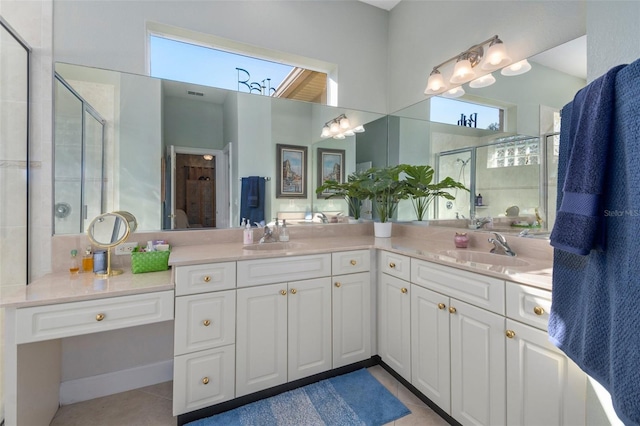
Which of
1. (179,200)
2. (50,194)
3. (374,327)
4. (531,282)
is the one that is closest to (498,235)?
(531,282)

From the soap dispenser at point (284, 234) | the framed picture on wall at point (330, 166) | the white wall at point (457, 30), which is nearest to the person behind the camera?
the white wall at point (457, 30)

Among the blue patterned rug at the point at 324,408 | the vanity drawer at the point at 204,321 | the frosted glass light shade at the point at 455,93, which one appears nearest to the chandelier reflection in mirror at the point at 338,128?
the frosted glass light shade at the point at 455,93

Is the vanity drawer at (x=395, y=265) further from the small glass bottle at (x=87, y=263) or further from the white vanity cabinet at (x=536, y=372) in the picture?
the small glass bottle at (x=87, y=263)

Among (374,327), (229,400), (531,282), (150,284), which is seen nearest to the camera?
(531,282)

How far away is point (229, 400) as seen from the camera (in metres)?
1.59

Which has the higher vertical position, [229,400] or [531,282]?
[531,282]

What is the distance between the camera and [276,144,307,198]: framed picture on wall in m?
2.36

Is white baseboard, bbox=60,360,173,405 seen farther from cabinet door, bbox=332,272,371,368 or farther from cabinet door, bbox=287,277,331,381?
cabinet door, bbox=332,272,371,368

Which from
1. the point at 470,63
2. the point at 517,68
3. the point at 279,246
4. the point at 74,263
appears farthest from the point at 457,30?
the point at 74,263

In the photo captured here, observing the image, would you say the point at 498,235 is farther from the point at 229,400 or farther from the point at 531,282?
the point at 229,400

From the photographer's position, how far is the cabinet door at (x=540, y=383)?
1.01m

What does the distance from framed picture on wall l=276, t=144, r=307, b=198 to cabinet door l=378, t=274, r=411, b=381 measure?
100 centimetres

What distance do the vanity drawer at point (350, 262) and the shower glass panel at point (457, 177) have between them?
73 centimetres

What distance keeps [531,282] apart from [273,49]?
7.52 feet
